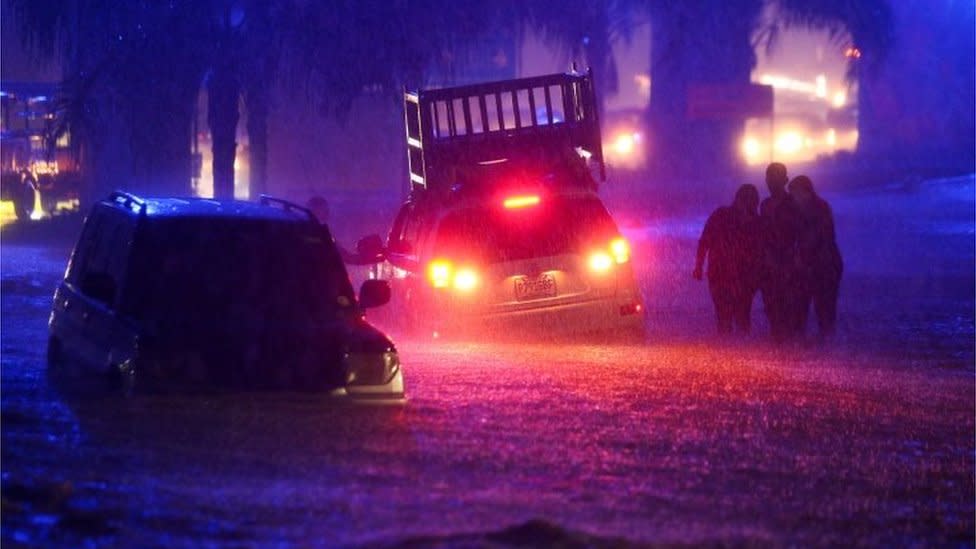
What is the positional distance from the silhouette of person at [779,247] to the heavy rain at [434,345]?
2 centimetres

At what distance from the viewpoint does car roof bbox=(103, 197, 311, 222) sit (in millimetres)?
9500

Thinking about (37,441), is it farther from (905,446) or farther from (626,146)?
(626,146)

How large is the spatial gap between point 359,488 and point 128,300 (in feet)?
6.57

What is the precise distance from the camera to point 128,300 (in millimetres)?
8789

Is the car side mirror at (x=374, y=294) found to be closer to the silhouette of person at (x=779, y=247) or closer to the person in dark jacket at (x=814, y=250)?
the silhouette of person at (x=779, y=247)

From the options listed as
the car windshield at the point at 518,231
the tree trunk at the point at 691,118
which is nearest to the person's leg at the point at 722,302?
the car windshield at the point at 518,231

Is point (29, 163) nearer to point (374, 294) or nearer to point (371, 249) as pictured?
point (371, 249)

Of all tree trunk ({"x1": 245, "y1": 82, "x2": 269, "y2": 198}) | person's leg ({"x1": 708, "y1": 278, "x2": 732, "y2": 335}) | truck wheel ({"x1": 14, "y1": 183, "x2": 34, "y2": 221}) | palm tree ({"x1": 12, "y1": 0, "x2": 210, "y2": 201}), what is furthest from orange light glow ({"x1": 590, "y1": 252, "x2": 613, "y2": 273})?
truck wheel ({"x1": 14, "y1": 183, "x2": 34, "y2": 221})

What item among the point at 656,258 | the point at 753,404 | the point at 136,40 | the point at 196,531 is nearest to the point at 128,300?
the point at 196,531

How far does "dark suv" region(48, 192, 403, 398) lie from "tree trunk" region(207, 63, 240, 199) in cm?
1310

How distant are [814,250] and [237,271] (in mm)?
7230

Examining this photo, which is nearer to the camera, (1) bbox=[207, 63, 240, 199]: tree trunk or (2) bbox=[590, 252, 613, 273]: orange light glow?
(2) bbox=[590, 252, 613, 273]: orange light glow

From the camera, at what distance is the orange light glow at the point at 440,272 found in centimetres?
1316

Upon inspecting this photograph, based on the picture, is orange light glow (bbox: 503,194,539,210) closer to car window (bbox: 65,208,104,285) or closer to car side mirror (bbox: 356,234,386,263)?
car side mirror (bbox: 356,234,386,263)
